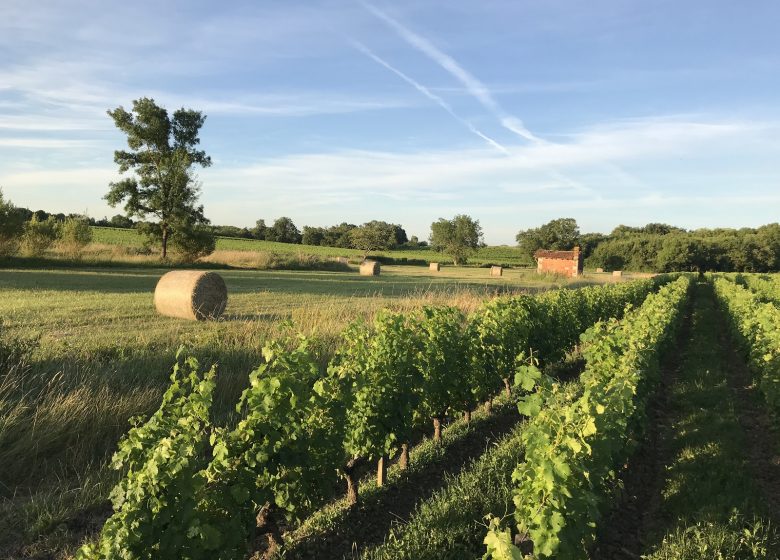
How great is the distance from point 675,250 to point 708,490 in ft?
308

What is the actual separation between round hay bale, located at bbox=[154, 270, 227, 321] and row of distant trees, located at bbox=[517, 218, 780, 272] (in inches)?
3380

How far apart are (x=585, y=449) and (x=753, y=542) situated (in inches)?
82.1

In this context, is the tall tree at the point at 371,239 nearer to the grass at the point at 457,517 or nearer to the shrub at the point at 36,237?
the shrub at the point at 36,237

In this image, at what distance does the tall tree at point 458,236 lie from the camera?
89500 millimetres

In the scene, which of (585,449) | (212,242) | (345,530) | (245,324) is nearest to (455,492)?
(345,530)

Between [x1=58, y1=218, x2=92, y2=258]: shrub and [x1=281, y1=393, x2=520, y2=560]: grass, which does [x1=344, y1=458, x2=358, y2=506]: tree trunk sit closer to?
[x1=281, y1=393, x2=520, y2=560]: grass

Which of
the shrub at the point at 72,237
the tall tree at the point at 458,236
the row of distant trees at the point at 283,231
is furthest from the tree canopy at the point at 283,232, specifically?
the shrub at the point at 72,237

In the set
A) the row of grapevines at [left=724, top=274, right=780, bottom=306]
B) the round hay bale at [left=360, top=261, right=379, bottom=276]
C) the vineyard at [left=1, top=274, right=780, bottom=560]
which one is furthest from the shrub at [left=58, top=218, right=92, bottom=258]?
the row of grapevines at [left=724, top=274, right=780, bottom=306]

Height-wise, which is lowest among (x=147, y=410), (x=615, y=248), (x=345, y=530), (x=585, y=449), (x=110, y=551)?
(x=345, y=530)

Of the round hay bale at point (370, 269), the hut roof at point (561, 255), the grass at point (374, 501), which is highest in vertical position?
the hut roof at point (561, 255)

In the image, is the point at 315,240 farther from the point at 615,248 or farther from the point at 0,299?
the point at 0,299

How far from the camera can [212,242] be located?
4022 cm

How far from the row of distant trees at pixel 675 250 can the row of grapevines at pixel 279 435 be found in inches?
3645

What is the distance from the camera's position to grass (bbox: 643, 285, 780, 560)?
4395 mm
